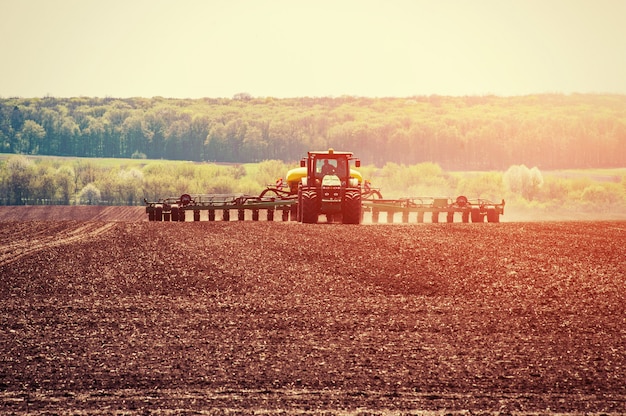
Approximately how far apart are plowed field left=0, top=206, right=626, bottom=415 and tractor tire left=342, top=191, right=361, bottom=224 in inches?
113

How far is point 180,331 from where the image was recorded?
15398 millimetres

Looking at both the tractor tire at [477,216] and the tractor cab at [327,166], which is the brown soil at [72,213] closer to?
the tractor tire at [477,216]

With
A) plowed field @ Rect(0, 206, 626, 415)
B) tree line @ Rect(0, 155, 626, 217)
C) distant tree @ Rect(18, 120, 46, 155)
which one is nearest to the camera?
plowed field @ Rect(0, 206, 626, 415)

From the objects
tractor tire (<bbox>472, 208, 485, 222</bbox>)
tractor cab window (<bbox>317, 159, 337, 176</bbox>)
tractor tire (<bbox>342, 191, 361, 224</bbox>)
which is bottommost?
tractor tire (<bbox>472, 208, 485, 222</bbox>)

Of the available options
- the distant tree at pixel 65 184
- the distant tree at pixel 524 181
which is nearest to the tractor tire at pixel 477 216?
the distant tree at pixel 524 181

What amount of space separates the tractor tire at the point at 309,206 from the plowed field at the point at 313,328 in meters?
3.49

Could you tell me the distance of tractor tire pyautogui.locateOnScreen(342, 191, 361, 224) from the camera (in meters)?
29.8

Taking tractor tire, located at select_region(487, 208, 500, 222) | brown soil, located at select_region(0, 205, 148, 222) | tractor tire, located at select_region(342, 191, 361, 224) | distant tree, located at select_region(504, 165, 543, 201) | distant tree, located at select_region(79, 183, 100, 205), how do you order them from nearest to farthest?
tractor tire, located at select_region(342, 191, 361, 224), tractor tire, located at select_region(487, 208, 500, 222), brown soil, located at select_region(0, 205, 148, 222), distant tree, located at select_region(504, 165, 543, 201), distant tree, located at select_region(79, 183, 100, 205)

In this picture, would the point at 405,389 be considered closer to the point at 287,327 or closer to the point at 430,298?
the point at 287,327

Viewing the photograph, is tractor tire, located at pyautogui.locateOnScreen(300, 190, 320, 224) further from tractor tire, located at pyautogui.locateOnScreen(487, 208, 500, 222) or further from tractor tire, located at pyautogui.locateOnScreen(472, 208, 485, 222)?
tractor tire, located at pyautogui.locateOnScreen(487, 208, 500, 222)

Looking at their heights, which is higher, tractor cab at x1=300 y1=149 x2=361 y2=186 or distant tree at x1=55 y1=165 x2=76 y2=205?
tractor cab at x1=300 y1=149 x2=361 y2=186

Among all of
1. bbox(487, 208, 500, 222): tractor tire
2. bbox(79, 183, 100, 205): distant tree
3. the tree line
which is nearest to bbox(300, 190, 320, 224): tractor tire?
bbox(487, 208, 500, 222): tractor tire

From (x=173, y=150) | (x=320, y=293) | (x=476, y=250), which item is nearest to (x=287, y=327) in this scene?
(x=320, y=293)

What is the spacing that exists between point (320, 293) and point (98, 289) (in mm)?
4939
